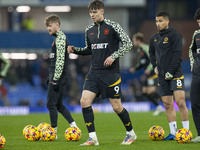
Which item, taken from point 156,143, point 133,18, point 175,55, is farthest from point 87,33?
point 133,18

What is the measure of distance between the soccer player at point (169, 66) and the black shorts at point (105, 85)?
44.8 inches

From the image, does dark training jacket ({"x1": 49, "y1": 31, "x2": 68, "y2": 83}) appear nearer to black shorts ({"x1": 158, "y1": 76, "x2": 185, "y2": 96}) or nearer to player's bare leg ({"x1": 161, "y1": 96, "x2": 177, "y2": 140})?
black shorts ({"x1": 158, "y1": 76, "x2": 185, "y2": 96})

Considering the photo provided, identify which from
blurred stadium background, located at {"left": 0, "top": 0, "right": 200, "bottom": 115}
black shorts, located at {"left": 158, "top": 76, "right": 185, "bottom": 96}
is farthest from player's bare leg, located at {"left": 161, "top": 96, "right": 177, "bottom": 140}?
blurred stadium background, located at {"left": 0, "top": 0, "right": 200, "bottom": 115}

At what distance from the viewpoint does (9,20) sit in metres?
31.2

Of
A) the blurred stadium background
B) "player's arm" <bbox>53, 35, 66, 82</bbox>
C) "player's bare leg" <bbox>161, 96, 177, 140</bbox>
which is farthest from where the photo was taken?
the blurred stadium background

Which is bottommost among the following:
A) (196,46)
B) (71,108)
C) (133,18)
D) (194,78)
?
(71,108)

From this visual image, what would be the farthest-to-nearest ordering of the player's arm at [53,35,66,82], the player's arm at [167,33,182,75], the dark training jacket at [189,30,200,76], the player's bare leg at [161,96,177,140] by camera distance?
the player's arm at [53,35,66,82] < the player's bare leg at [161,96,177,140] < the player's arm at [167,33,182,75] < the dark training jacket at [189,30,200,76]

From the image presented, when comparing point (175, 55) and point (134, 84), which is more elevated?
point (175, 55)

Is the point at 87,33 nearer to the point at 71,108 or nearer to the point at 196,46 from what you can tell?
the point at 196,46

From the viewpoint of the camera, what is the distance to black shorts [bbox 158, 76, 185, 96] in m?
8.77

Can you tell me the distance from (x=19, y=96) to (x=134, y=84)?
271 inches

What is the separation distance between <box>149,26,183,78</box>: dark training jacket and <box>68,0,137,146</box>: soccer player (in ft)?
3.39

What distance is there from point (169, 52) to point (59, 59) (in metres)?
2.35

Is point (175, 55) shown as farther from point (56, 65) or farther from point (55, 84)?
point (55, 84)
